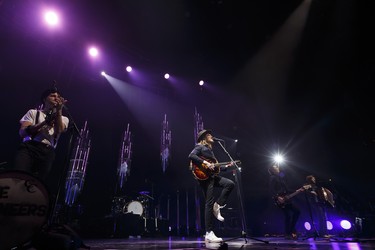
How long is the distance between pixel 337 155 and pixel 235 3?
8.42 m

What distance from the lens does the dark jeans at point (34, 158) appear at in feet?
8.96

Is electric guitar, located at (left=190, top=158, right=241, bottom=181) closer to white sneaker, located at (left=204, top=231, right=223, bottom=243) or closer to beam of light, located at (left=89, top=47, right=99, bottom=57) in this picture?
white sneaker, located at (left=204, top=231, right=223, bottom=243)

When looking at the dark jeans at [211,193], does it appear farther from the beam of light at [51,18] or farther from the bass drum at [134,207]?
the beam of light at [51,18]

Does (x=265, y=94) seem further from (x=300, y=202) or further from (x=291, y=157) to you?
(x=300, y=202)

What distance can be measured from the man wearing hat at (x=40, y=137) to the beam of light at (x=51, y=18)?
5999 millimetres

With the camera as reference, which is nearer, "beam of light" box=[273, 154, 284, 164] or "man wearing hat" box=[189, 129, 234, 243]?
"man wearing hat" box=[189, 129, 234, 243]

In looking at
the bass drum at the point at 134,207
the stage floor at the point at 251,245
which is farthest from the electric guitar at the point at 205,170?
the bass drum at the point at 134,207

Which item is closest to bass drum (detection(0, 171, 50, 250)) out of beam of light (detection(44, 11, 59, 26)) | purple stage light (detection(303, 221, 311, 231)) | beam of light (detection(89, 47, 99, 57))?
beam of light (detection(44, 11, 59, 26))

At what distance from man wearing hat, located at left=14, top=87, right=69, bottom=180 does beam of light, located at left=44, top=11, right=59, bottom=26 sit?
19.7ft

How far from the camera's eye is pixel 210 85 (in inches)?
483

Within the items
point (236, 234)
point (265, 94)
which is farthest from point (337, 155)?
point (236, 234)

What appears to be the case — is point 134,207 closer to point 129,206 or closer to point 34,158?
point 129,206

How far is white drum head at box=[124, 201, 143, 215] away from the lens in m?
9.56

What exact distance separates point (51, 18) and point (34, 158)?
22.3 ft
